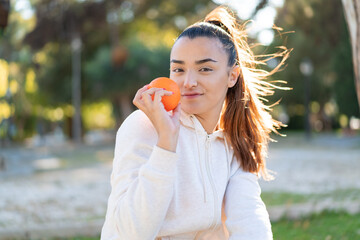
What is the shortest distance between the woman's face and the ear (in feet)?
0.43

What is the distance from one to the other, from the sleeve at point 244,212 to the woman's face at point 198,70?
485 millimetres

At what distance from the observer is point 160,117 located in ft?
7.12

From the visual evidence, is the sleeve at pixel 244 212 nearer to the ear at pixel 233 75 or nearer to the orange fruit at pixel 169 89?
the ear at pixel 233 75

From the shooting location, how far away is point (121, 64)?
2780cm

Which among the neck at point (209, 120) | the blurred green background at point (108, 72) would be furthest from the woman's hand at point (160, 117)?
the blurred green background at point (108, 72)

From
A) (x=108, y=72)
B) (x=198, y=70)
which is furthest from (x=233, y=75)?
(x=108, y=72)

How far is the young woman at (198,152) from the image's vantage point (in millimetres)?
2123

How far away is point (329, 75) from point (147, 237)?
3109cm

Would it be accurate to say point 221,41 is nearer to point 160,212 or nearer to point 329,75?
point 160,212

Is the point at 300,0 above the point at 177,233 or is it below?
above

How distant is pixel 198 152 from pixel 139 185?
0.54 meters

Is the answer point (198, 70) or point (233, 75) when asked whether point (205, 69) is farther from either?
point (233, 75)

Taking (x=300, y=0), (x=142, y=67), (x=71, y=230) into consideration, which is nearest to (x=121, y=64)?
(x=142, y=67)

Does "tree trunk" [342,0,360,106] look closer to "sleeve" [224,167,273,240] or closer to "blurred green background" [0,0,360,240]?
"sleeve" [224,167,273,240]
